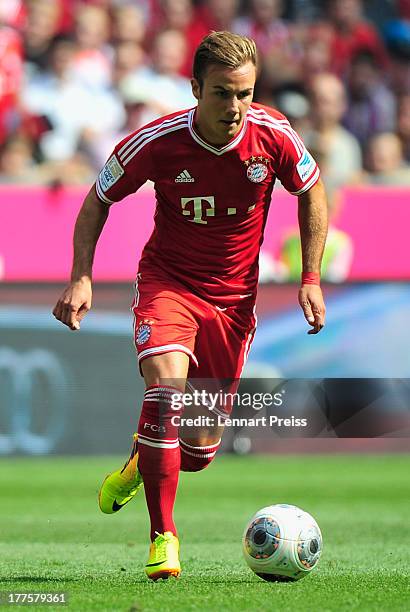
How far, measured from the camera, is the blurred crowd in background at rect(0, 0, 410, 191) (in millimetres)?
13633

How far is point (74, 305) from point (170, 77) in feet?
30.2

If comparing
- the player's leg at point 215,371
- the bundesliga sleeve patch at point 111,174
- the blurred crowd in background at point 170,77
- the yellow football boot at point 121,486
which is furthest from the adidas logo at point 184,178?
the blurred crowd in background at point 170,77

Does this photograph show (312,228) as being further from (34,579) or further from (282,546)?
(34,579)

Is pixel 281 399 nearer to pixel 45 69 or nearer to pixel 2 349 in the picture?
pixel 2 349

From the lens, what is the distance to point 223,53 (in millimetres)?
5492

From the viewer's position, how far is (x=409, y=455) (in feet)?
39.8

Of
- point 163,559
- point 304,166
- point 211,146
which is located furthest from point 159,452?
point 304,166

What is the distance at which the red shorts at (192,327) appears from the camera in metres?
5.65

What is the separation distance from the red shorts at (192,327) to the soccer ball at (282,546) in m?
0.85

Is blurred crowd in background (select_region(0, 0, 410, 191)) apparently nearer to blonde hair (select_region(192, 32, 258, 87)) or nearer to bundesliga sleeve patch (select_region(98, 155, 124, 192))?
bundesliga sleeve patch (select_region(98, 155, 124, 192))

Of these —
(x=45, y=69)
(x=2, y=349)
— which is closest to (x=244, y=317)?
(x=2, y=349)

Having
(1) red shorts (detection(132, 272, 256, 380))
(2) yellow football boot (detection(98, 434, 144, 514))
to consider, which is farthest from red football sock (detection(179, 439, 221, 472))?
(1) red shorts (detection(132, 272, 256, 380))

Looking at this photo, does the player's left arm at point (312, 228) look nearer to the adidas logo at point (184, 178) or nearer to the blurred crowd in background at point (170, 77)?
the adidas logo at point (184, 178)

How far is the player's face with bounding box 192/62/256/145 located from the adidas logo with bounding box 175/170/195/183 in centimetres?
22
